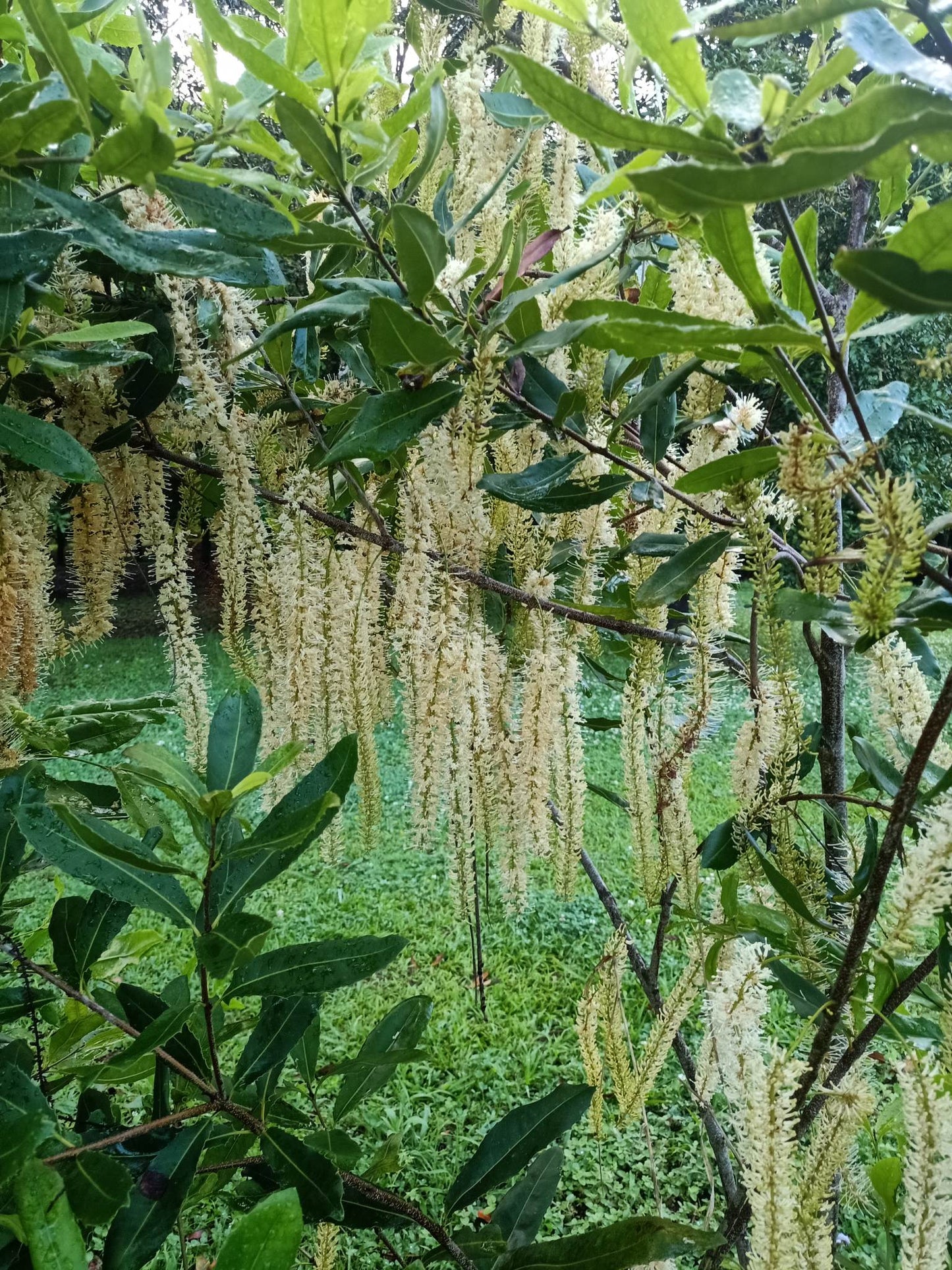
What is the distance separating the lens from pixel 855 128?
32 centimetres

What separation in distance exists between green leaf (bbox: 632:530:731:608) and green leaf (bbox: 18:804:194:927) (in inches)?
17.0

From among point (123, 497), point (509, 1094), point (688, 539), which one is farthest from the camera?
point (509, 1094)

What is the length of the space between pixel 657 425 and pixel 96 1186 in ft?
2.45

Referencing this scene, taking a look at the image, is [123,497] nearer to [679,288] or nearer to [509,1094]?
[679,288]

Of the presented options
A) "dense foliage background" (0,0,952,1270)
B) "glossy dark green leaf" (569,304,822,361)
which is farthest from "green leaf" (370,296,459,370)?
"glossy dark green leaf" (569,304,822,361)

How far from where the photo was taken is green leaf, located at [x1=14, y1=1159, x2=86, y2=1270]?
20.0 inches

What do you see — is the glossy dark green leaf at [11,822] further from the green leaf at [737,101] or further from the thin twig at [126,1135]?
the green leaf at [737,101]

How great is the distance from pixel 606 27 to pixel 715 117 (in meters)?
0.34

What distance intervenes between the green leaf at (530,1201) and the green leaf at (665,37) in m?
0.88

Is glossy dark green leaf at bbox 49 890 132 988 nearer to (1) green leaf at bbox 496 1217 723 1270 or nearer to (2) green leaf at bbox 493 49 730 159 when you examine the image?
(1) green leaf at bbox 496 1217 723 1270

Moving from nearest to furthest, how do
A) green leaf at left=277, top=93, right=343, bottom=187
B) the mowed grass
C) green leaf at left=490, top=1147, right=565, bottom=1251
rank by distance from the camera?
1. green leaf at left=277, top=93, right=343, bottom=187
2. green leaf at left=490, top=1147, right=565, bottom=1251
3. the mowed grass

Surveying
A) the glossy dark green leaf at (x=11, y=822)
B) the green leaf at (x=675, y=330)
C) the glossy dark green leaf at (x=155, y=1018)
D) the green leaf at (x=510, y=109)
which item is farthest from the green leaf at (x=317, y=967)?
the green leaf at (x=510, y=109)

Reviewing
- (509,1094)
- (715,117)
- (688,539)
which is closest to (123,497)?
(688,539)

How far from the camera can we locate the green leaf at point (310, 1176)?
2.12ft
